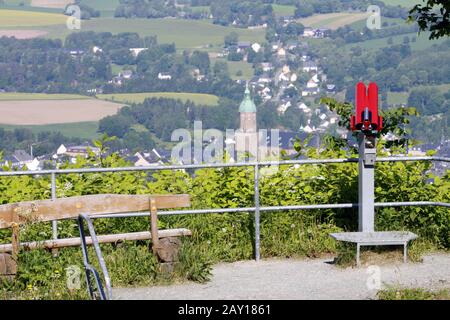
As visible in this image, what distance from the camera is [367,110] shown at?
10.9 meters

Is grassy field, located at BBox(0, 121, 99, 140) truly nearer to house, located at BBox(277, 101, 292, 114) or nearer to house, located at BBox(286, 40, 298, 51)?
house, located at BBox(277, 101, 292, 114)

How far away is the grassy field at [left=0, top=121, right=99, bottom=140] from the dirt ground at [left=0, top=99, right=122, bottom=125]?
54.9 inches

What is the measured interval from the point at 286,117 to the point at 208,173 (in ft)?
248

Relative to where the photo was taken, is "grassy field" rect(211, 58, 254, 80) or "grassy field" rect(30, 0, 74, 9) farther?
"grassy field" rect(30, 0, 74, 9)

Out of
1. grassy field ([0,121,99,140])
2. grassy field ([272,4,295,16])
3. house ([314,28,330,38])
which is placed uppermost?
grassy field ([272,4,295,16])

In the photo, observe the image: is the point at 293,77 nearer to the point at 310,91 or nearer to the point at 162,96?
the point at 310,91

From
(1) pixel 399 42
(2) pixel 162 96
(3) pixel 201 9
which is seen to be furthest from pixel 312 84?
(3) pixel 201 9

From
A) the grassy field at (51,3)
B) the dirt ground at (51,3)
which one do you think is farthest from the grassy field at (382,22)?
the dirt ground at (51,3)

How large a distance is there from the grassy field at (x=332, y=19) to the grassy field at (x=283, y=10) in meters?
7.59

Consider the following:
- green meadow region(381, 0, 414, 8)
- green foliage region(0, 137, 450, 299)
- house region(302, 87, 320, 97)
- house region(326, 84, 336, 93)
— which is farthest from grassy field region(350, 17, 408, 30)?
green foliage region(0, 137, 450, 299)

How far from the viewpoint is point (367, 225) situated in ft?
36.4

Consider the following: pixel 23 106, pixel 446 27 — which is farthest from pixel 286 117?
pixel 446 27

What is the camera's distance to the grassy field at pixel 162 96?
105500 mm

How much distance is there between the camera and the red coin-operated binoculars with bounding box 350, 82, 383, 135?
10.9 metres
